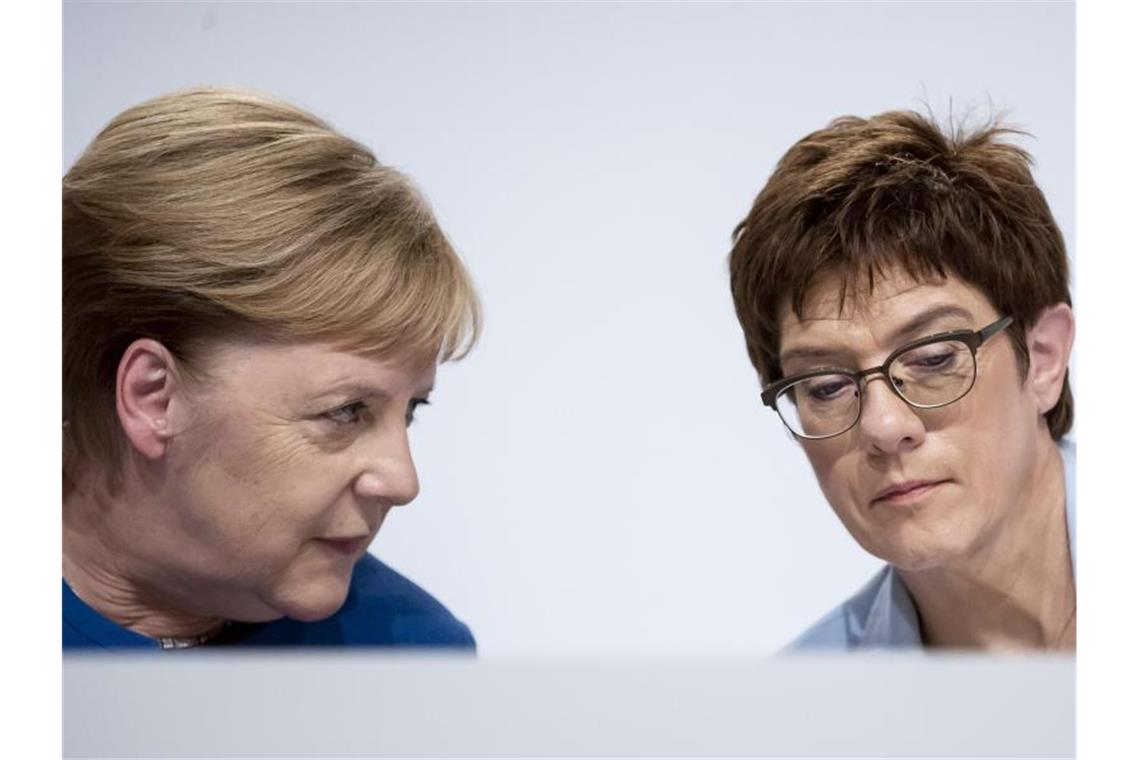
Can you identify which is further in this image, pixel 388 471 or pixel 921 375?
pixel 388 471

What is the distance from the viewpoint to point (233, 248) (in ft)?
9.38

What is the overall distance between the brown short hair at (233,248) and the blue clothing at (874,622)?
864 mm

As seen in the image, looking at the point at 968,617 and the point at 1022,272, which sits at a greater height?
the point at 1022,272

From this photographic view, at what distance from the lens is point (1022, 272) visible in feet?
9.48

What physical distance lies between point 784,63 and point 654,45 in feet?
0.82

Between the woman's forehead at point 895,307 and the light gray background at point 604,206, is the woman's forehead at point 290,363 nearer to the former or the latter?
the light gray background at point 604,206

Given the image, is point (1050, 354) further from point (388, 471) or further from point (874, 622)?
point (388, 471)

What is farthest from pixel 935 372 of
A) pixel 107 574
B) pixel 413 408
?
pixel 107 574

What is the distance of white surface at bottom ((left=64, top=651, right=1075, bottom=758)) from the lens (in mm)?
2875

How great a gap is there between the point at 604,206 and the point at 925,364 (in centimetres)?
68

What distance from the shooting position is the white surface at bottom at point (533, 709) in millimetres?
2875

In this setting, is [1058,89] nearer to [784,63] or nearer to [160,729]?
[784,63]

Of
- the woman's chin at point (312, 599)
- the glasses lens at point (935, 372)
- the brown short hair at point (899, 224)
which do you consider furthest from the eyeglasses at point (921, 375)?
the woman's chin at point (312, 599)
